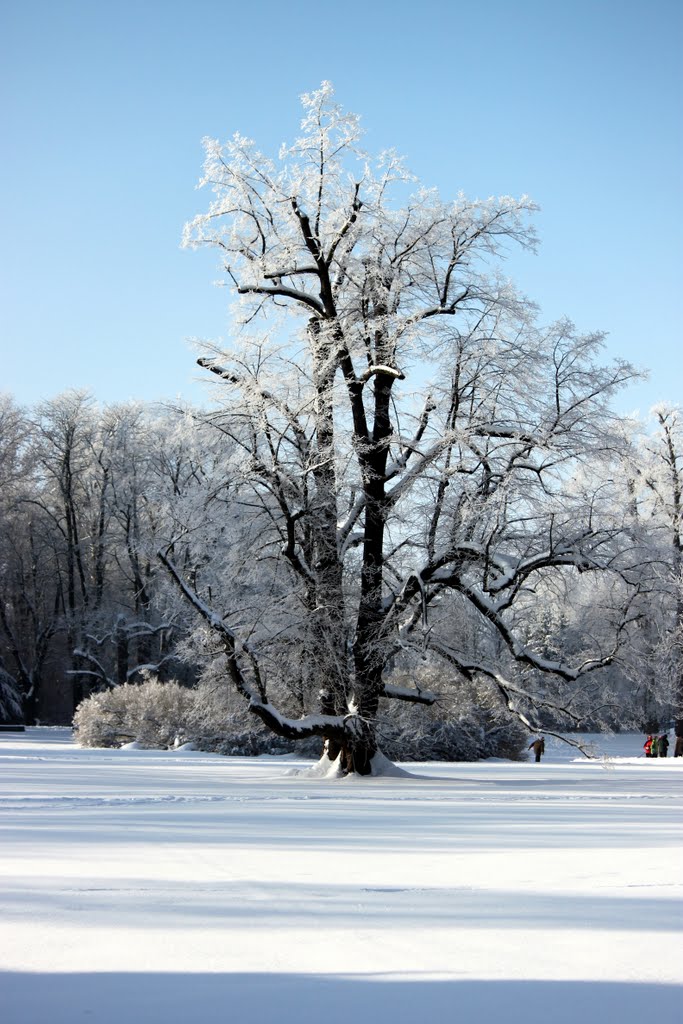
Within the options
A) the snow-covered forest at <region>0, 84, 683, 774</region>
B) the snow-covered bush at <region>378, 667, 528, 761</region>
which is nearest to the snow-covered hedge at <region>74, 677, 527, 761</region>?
the snow-covered bush at <region>378, 667, 528, 761</region>

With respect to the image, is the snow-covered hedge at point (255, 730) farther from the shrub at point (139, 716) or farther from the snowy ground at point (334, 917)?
the snowy ground at point (334, 917)

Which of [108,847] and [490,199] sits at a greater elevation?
[490,199]

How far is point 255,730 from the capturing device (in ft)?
88.9

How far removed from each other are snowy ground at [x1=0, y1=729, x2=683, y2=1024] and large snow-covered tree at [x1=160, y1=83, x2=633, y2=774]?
6550mm

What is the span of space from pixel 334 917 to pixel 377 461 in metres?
14.4

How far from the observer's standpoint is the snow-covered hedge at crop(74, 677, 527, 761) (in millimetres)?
27219

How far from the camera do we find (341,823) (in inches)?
411

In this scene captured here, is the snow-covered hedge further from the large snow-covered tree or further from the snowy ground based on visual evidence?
the snowy ground

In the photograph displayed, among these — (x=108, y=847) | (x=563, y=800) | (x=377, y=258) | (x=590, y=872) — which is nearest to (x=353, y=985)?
(x=590, y=872)

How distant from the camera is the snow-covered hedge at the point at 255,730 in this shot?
1072 inches

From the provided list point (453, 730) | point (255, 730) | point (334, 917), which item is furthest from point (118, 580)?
point (334, 917)

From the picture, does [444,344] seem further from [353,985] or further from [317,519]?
[353,985]

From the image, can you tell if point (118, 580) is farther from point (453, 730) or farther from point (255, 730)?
point (453, 730)

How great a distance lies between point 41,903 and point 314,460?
493 inches
